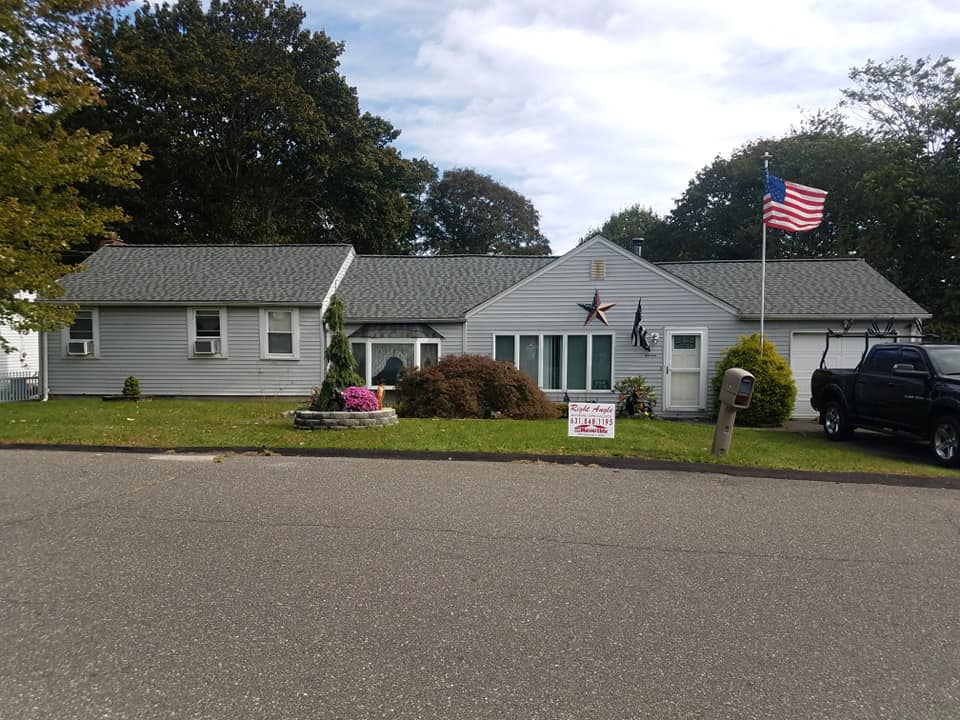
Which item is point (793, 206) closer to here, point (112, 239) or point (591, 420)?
point (591, 420)

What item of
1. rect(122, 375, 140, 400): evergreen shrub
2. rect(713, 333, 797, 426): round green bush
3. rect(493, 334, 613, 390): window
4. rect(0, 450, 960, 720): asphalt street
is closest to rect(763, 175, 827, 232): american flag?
rect(713, 333, 797, 426): round green bush

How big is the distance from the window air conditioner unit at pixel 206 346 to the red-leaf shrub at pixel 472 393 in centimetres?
643

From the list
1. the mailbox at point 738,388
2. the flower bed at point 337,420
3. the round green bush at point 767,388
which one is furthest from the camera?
the round green bush at point 767,388

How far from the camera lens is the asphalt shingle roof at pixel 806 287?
57.8 feet

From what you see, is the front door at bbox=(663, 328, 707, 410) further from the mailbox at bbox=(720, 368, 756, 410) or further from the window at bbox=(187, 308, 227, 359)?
the window at bbox=(187, 308, 227, 359)

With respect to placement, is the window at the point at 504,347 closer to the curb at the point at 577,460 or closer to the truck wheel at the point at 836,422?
the truck wheel at the point at 836,422

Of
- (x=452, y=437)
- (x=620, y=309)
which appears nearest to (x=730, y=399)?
(x=452, y=437)

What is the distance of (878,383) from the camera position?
11.7m

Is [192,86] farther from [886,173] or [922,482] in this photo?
[922,482]


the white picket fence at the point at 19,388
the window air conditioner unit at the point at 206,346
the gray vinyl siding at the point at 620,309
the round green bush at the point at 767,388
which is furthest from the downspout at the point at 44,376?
the round green bush at the point at 767,388

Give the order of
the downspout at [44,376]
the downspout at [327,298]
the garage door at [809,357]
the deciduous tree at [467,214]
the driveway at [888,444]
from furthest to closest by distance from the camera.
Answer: the deciduous tree at [467,214], the downspout at [44,376], the downspout at [327,298], the garage door at [809,357], the driveway at [888,444]

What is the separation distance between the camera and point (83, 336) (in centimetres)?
1909

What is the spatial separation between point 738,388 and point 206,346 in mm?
14689

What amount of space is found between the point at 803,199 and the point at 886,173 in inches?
536
